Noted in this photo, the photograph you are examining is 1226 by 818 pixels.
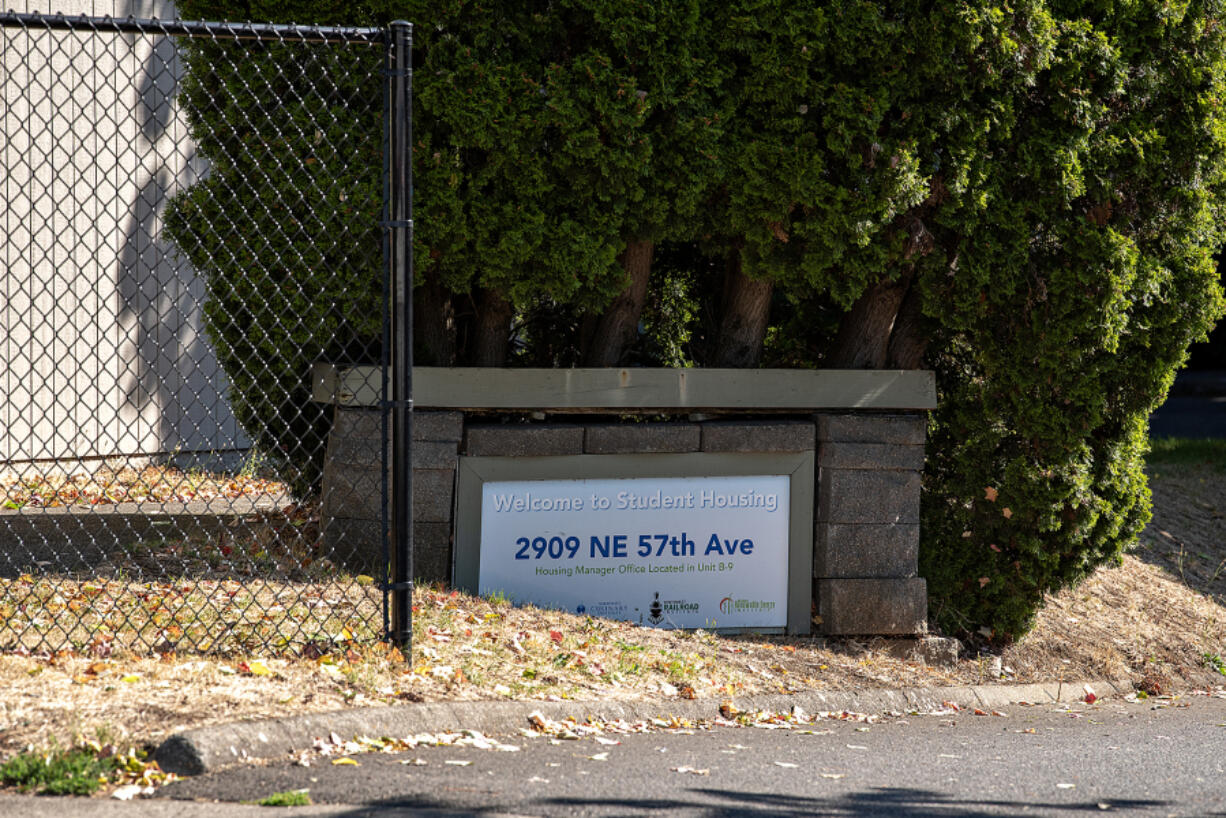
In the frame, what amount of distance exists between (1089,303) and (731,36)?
82.4 inches

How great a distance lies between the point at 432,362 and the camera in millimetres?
5852

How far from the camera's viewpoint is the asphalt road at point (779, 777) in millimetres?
3457

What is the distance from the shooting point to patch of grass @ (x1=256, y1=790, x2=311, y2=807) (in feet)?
11.0

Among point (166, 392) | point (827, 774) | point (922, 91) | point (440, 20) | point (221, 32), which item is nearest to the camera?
point (827, 774)

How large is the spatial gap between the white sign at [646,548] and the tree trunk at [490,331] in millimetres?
656

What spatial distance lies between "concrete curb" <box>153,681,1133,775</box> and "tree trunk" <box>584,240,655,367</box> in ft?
6.15

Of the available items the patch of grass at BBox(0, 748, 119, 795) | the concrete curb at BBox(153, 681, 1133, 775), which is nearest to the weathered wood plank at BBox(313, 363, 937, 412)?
the concrete curb at BBox(153, 681, 1133, 775)

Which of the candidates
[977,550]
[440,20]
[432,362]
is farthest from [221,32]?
[977,550]

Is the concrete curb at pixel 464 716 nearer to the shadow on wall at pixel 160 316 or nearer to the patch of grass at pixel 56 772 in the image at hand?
the patch of grass at pixel 56 772

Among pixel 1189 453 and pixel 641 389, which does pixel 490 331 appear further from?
pixel 1189 453

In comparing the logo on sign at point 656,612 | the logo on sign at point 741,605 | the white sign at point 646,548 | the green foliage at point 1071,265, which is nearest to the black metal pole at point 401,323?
Answer: the white sign at point 646,548

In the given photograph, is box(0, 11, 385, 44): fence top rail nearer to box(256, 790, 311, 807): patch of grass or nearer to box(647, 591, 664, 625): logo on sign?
box(256, 790, 311, 807): patch of grass

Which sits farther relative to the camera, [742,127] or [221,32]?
[742,127]

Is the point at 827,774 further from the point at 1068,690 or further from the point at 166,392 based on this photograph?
the point at 166,392
